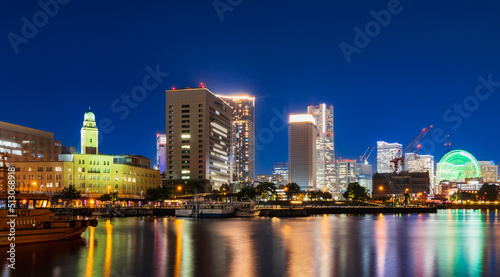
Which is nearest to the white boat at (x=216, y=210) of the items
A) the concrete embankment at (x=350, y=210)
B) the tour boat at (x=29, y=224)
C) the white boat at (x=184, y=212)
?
the white boat at (x=184, y=212)

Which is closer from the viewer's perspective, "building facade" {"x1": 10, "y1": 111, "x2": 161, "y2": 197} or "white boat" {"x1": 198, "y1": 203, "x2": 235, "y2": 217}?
"white boat" {"x1": 198, "y1": 203, "x2": 235, "y2": 217}

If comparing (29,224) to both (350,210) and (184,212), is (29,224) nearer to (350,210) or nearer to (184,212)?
(184,212)

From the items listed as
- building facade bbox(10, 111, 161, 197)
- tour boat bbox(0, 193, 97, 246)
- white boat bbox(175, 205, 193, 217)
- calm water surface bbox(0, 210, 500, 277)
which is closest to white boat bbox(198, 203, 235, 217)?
white boat bbox(175, 205, 193, 217)

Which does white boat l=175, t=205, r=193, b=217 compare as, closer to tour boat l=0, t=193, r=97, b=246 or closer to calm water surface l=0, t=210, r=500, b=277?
calm water surface l=0, t=210, r=500, b=277

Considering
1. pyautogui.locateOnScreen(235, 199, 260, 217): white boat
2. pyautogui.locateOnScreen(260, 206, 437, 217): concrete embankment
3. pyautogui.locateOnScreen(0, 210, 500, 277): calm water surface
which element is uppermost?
pyautogui.locateOnScreen(0, 210, 500, 277): calm water surface

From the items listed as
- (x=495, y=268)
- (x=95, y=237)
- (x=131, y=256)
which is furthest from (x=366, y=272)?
(x=95, y=237)

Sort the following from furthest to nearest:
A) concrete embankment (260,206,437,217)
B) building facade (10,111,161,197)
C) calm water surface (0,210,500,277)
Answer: building facade (10,111,161,197)
concrete embankment (260,206,437,217)
calm water surface (0,210,500,277)

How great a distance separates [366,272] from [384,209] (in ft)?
517

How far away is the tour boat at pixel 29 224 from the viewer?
51.5 m

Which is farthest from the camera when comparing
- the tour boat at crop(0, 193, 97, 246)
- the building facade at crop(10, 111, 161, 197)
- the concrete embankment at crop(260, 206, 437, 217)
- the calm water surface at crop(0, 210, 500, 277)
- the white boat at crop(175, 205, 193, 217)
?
the building facade at crop(10, 111, 161, 197)

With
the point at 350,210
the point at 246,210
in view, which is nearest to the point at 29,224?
the point at 246,210

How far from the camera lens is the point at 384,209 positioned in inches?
7505

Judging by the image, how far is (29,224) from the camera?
5509 cm

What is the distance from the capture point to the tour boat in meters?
51.5
